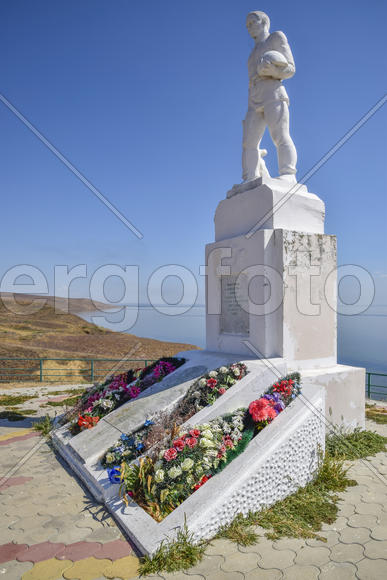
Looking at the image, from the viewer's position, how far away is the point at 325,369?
18.4 feet

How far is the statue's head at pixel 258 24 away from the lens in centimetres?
653

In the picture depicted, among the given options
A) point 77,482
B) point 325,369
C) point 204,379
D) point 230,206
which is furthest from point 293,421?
point 230,206

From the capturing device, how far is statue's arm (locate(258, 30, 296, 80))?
6.17 metres

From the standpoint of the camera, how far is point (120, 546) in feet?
9.98

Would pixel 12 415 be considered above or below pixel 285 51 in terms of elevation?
below

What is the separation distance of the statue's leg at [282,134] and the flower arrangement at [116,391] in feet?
11.5

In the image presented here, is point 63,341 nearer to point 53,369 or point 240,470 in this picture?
point 53,369

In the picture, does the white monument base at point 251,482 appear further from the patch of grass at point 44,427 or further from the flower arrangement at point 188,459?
the patch of grass at point 44,427

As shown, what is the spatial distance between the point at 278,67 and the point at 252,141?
3.74 feet

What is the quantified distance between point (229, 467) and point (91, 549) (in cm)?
129

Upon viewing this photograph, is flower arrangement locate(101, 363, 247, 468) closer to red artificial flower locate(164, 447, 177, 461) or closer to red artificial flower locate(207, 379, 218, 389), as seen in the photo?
red artificial flower locate(207, 379, 218, 389)

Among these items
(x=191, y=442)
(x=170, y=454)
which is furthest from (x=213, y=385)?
(x=170, y=454)

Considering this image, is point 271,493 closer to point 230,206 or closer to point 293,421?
point 293,421

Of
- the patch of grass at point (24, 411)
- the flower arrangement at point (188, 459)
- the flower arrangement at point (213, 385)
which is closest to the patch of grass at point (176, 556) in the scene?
the flower arrangement at point (188, 459)
